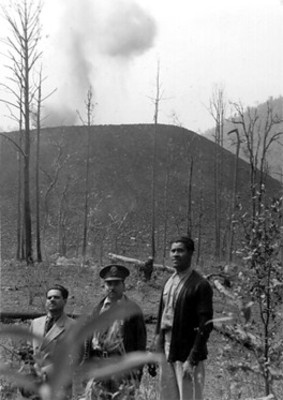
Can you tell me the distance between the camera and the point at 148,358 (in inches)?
19.1

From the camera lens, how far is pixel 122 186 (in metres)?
51.3

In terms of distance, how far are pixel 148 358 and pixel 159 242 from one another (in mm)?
40307

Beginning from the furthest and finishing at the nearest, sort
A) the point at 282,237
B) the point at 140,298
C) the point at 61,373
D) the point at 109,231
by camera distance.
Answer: the point at 109,231 < the point at 140,298 < the point at 282,237 < the point at 61,373

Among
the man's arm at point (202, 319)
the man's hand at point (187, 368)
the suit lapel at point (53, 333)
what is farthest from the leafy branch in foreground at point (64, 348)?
the man's arm at point (202, 319)

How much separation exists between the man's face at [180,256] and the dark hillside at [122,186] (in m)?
32.8

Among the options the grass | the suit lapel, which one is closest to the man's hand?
the suit lapel

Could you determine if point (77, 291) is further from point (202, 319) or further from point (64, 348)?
point (64, 348)

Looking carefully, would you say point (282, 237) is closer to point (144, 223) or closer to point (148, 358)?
point (148, 358)

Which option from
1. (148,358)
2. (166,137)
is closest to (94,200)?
(166,137)

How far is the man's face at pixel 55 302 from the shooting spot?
3920 mm

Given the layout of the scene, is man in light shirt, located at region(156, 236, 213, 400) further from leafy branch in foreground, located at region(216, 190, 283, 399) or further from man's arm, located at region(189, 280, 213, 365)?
leafy branch in foreground, located at region(216, 190, 283, 399)

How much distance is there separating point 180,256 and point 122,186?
1845 inches

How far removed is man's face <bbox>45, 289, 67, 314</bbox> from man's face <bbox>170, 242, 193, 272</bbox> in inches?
41.1

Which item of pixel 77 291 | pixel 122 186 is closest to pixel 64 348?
pixel 77 291
